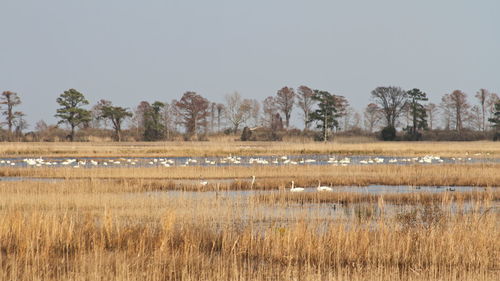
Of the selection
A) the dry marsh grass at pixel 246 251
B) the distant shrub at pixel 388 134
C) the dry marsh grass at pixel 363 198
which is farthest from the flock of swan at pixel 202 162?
the distant shrub at pixel 388 134

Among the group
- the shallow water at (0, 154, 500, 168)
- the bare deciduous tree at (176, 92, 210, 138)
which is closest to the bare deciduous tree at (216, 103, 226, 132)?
A: the bare deciduous tree at (176, 92, 210, 138)

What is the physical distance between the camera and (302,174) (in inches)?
1117

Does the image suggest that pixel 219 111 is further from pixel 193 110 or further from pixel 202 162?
pixel 202 162

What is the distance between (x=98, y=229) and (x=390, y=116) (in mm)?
84542

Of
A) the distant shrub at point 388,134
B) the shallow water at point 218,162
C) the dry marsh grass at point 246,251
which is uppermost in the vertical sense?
the distant shrub at point 388,134

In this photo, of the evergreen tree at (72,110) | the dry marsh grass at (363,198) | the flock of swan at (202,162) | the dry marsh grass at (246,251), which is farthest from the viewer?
the evergreen tree at (72,110)

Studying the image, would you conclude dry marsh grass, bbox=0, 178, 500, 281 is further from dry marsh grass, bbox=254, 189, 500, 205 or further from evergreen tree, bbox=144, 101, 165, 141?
evergreen tree, bbox=144, 101, 165, 141

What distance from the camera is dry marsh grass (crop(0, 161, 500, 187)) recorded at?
80.8 feet

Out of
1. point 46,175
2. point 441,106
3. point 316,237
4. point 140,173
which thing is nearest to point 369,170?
point 140,173

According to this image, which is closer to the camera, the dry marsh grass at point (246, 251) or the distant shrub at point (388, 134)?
Answer: the dry marsh grass at point (246, 251)

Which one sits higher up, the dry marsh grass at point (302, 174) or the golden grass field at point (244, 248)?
the dry marsh grass at point (302, 174)

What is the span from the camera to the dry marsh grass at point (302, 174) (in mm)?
24625

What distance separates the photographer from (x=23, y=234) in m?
11.4

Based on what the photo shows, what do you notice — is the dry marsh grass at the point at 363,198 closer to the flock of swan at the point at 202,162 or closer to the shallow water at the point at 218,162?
the shallow water at the point at 218,162
